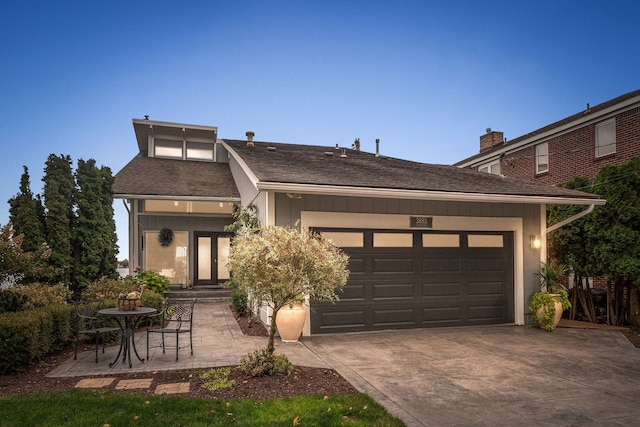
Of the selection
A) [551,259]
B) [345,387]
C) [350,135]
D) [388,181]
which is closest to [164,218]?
[388,181]

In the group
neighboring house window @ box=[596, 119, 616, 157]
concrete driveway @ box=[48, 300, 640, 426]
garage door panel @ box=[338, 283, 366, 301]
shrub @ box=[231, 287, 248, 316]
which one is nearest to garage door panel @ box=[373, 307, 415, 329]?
concrete driveway @ box=[48, 300, 640, 426]

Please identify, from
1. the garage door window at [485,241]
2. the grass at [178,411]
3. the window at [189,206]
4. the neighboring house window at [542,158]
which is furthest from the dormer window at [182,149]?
the grass at [178,411]

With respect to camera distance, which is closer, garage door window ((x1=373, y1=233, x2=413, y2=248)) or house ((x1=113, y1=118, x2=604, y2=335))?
house ((x1=113, y1=118, x2=604, y2=335))

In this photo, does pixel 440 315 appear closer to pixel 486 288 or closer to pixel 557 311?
pixel 486 288

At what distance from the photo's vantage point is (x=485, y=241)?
34.0 ft

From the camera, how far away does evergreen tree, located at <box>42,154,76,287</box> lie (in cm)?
1102

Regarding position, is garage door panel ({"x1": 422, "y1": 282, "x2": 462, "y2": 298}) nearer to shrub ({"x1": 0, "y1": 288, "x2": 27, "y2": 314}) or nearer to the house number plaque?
the house number plaque

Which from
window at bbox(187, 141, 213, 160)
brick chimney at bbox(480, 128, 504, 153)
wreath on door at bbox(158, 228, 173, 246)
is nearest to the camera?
wreath on door at bbox(158, 228, 173, 246)

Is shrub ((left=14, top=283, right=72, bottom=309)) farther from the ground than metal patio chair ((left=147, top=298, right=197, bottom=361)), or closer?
farther from the ground

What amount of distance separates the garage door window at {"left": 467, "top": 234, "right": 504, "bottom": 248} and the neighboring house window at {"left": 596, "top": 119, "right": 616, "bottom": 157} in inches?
285

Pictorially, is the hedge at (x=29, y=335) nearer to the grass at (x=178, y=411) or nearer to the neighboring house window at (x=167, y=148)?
the grass at (x=178, y=411)

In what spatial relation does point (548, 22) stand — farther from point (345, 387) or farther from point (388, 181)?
point (345, 387)

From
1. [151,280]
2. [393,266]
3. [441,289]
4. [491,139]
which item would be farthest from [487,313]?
[491,139]

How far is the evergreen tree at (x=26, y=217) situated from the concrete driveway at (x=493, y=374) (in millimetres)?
7427
